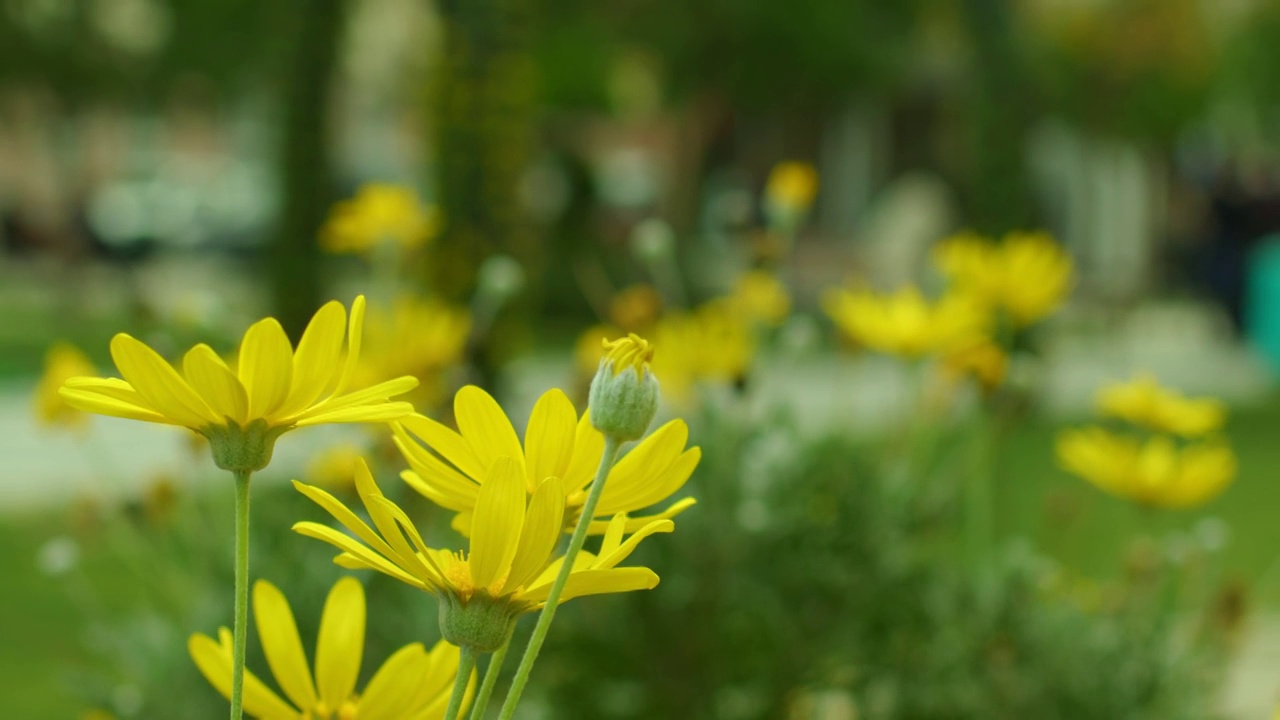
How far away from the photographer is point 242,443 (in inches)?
30.2

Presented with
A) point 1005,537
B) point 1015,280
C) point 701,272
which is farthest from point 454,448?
point 701,272

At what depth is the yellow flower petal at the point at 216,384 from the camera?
76cm

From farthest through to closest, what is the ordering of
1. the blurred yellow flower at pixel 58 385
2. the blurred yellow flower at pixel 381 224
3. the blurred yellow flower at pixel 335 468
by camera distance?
the blurred yellow flower at pixel 381 224
the blurred yellow flower at pixel 335 468
the blurred yellow flower at pixel 58 385

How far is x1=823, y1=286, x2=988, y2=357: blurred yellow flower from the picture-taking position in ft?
7.54

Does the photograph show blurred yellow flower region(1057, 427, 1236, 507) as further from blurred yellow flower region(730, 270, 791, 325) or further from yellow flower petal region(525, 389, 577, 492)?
yellow flower petal region(525, 389, 577, 492)

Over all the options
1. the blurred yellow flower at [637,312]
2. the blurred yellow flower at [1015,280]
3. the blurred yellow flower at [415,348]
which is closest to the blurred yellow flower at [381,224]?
the blurred yellow flower at [415,348]

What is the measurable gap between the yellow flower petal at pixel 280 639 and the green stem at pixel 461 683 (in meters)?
0.16

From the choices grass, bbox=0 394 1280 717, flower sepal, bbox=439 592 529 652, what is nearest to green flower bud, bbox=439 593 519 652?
flower sepal, bbox=439 592 529 652

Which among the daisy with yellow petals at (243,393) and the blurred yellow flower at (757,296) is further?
the blurred yellow flower at (757,296)

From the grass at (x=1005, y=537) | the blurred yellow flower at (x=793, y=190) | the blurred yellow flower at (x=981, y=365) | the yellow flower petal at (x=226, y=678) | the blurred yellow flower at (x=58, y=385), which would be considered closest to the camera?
the yellow flower petal at (x=226, y=678)

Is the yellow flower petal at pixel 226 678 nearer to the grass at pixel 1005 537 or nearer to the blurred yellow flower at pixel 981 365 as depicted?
the blurred yellow flower at pixel 981 365

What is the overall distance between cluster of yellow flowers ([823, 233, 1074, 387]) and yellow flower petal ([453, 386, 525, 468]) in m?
1.48

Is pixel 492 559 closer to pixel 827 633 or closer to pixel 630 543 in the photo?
pixel 630 543

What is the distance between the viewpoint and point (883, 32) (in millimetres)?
14648
